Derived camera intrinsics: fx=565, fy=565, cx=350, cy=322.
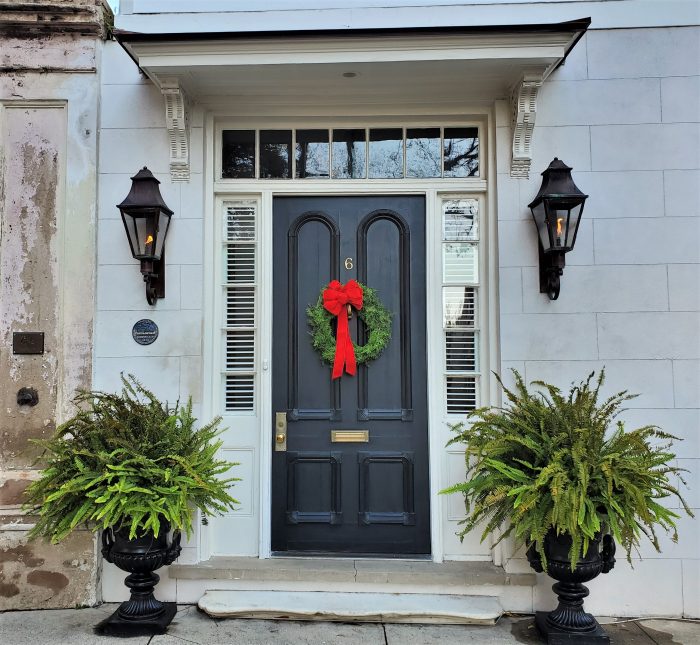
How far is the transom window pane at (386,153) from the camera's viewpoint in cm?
391

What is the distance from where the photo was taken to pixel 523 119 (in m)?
3.52

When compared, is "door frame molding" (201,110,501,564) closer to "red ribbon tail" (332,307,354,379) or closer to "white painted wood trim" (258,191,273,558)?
"white painted wood trim" (258,191,273,558)

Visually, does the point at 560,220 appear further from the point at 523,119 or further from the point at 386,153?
the point at 386,153

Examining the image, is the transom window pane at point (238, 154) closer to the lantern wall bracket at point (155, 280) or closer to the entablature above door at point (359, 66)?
the entablature above door at point (359, 66)

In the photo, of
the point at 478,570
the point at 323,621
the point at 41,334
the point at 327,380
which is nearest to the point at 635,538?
the point at 478,570

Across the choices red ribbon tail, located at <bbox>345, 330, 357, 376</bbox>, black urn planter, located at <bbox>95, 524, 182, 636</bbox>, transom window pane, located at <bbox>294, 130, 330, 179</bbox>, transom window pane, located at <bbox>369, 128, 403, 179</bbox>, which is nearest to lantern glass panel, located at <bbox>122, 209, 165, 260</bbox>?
transom window pane, located at <bbox>294, 130, 330, 179</bbox>

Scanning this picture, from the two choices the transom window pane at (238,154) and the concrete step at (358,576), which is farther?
the transom window pane at (238,154)

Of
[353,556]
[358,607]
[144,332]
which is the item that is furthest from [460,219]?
[358,607]

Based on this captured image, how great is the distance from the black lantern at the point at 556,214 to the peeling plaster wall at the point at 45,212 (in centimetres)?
285

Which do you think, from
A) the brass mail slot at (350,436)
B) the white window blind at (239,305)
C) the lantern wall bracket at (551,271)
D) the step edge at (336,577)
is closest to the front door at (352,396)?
the brass mail slot at (350,436)

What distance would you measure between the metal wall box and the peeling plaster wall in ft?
0.13

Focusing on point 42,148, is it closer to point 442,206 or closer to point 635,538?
point 442,206

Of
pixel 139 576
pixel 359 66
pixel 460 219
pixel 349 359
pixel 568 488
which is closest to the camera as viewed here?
pixel 568 488

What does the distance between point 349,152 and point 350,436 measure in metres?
1.95
